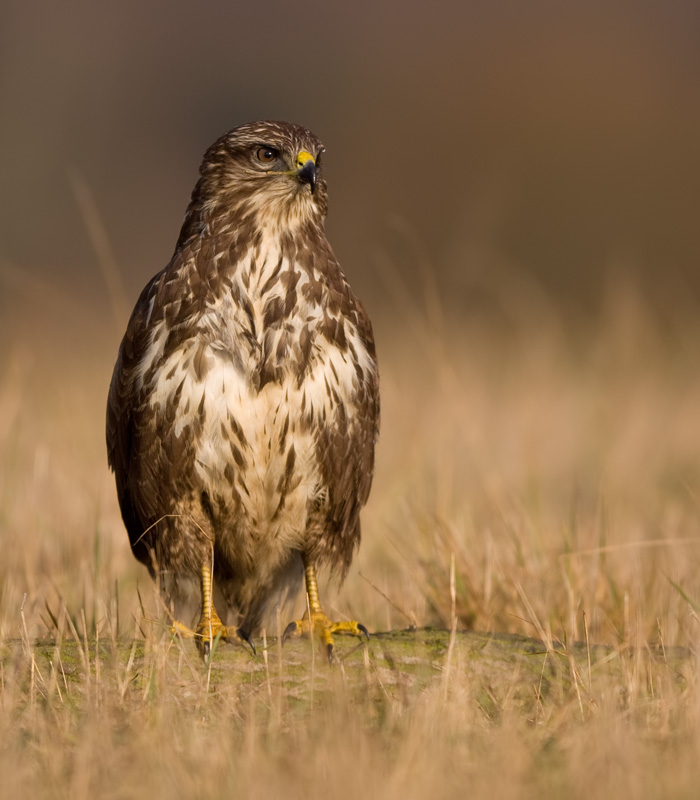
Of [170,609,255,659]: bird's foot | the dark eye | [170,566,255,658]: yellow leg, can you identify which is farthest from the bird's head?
[170,609,255,659]: bird's foot

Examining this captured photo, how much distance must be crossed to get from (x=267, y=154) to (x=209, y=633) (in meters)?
1.72

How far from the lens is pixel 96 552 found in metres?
5.06

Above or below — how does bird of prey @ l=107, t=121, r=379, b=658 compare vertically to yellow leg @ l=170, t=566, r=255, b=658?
above

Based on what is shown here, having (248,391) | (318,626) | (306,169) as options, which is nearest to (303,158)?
(306,169)

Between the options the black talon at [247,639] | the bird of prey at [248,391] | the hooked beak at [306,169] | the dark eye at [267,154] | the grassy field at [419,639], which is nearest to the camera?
the grassy field at [419,639]

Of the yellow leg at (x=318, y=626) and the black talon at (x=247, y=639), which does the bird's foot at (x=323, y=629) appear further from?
the black talon at (x=247, y=639)

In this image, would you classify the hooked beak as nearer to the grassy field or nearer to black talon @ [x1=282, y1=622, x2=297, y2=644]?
the grassy field

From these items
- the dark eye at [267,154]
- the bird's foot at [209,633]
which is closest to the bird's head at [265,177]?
the dark eye at [267,154]

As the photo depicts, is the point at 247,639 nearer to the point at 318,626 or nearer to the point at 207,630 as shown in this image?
the point at 207,630

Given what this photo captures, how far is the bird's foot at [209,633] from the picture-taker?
4434 millimetres

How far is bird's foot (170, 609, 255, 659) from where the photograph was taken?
443 cm

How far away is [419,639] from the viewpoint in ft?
14.2

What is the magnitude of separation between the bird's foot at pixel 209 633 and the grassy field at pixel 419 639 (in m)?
0.08

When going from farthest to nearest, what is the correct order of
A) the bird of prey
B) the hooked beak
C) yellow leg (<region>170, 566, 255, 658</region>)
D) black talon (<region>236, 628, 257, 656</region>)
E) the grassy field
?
the hooked beak
the bird of prey
yellow leg (<region>170, 566, 255, 658</region>)
black talon (<region>236, 628, 257, 656</region>)
the grassy field
